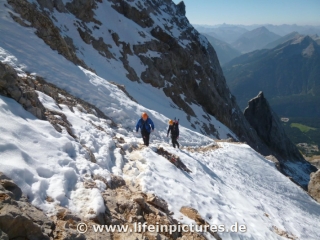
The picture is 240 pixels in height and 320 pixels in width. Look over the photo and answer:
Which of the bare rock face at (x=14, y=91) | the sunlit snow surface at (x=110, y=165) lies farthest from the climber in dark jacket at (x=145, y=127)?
the bare rock face at (x=14, y=91)

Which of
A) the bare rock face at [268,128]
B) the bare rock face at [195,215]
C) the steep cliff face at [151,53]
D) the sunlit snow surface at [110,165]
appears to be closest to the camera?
the sunlit snow surface at [110,165]

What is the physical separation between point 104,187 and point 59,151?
A: 2.08 m

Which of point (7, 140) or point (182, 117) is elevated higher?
point (7, 140)

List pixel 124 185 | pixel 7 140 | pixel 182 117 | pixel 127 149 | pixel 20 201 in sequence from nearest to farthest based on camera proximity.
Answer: pixel 20 201, pixel 7 140, pixel 124 185, pixel 127 149, pixel 182 117

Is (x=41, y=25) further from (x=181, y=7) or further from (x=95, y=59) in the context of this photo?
(x=181, y=7)

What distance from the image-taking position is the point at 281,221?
14898 millimetres

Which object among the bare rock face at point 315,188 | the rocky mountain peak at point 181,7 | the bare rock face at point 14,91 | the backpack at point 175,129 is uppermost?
the rocky mountain peak at point 181,7

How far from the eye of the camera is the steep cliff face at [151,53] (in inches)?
1652

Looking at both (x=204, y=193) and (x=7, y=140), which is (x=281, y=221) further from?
(x=7, y=140)

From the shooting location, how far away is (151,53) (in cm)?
5441

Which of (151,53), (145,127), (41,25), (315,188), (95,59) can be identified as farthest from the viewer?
(151,53)

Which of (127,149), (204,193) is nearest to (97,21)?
(127,149)

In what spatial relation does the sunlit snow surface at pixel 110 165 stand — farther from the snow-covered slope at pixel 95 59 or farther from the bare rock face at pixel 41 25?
the bare rock face at pixel 41 25

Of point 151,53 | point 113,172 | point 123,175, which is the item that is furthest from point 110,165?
point 151,53
